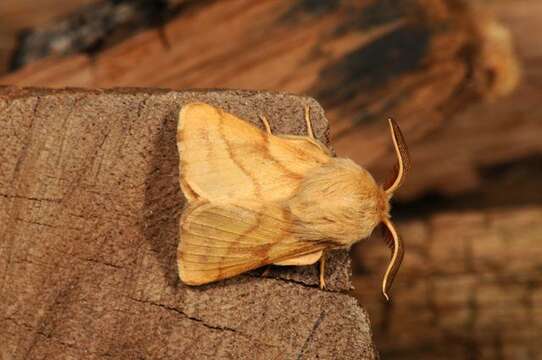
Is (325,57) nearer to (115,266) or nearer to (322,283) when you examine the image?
(322,283)

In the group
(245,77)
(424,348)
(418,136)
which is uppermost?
(245,77)

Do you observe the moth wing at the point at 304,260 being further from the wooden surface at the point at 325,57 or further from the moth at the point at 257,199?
the wooden surface at the point at 325,57

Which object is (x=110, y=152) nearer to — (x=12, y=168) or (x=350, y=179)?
(x=12, y=168)

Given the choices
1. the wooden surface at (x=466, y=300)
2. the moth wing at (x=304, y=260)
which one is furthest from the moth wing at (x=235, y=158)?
the wooden surface at (x=466, y=300)

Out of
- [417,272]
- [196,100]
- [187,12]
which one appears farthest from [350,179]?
[417,272]

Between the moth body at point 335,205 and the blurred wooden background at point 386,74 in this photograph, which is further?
the blurred wooden background at point 386,74

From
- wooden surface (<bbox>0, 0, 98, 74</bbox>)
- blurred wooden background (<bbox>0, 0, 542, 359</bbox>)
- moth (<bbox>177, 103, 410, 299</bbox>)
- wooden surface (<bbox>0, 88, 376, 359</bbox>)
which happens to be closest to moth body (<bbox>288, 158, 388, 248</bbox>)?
moth (<bbox>177, 103, 410, 299</bbox>)

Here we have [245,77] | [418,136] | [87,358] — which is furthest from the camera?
[418,136]
